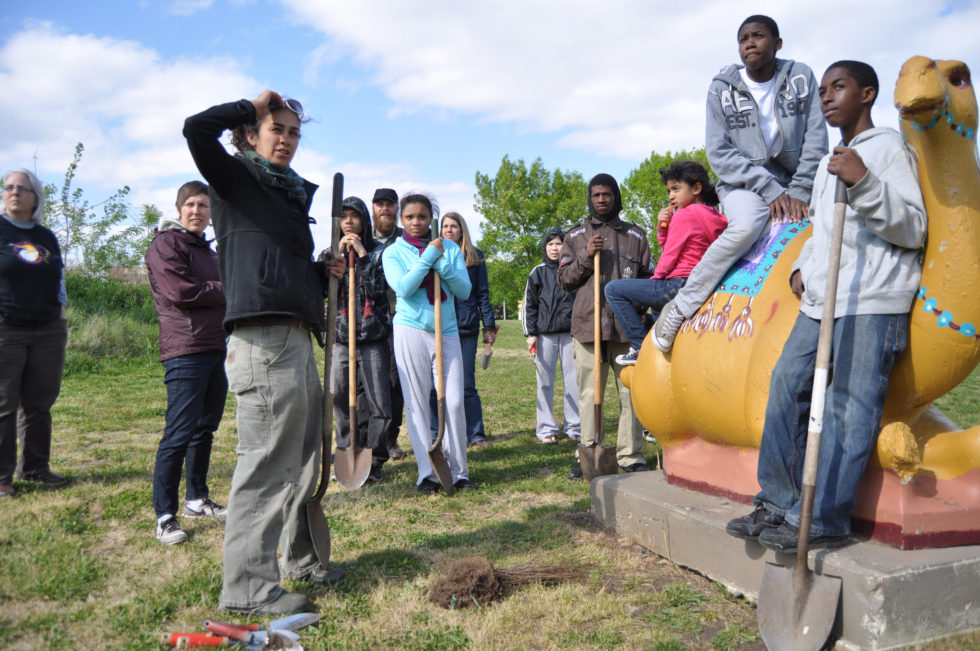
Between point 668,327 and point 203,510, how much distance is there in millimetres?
3539

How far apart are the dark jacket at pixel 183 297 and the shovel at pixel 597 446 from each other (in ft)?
9.79

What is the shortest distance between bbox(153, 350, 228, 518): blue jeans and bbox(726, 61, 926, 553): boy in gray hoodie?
3.68m

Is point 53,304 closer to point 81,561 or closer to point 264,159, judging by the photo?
point 81,561

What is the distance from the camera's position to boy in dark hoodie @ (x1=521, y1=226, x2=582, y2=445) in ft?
26.3

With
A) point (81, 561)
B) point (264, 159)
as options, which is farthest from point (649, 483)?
point (81, 561)

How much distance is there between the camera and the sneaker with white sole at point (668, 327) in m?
4.24

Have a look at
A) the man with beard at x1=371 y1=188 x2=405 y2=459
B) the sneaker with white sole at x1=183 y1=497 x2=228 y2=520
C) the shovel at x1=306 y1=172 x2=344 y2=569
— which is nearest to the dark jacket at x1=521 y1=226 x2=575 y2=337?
the man with beard at x1=371 y1=188 x2=405 y2=459

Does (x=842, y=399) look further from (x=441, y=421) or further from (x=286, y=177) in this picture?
(x=441, y=421)

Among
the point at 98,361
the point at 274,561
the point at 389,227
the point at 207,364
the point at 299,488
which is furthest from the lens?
the point at 98,361

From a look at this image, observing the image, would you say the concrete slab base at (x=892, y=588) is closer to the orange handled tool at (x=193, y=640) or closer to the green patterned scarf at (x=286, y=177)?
the orange handled tool at (x=193, y=640)

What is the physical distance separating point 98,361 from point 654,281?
503 inches

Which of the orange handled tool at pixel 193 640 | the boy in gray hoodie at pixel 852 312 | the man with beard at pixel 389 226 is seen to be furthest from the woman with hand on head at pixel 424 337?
the boy in gray hoodie at pixel 852 312

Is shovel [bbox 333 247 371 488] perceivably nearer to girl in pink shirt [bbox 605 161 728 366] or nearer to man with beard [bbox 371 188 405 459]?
man with beard [bbox 371 188 405 459]

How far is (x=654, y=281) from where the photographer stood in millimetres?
5090
